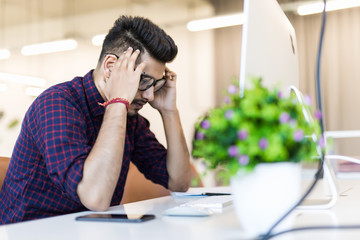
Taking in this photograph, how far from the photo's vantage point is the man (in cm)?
108

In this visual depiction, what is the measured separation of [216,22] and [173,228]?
422 centimetres

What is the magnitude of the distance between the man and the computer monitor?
1.47 ft

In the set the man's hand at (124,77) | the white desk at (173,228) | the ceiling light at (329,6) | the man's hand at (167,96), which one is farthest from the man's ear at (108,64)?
the ceiling light at (329,6)

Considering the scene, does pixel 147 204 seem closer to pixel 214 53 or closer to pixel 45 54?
pixel 45 54

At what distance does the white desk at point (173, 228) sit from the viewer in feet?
2.34

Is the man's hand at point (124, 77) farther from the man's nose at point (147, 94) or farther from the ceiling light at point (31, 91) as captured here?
the ceiling light at point (31, 91)

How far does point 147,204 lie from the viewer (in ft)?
4.03

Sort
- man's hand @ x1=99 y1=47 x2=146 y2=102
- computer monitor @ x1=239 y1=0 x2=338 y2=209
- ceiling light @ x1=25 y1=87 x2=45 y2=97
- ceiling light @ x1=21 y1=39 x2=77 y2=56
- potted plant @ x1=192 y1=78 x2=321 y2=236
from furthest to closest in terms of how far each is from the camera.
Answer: ceiling light @ x1=21 y1=39 x2=77 y2=56 < ceiling light @ x1=25 y1=87 x2=45 y2=97 < man's hand @ x1=99 y1=47 x2=146 y2=102 < computer monitor @ x1=239 y1=0 x2=338 y2=209 < potted plant @ x1=192 y1=78 x2=321 y2=236

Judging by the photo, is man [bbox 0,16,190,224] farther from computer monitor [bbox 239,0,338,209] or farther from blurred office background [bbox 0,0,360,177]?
blurred office background [bbox 0,0,360,177]

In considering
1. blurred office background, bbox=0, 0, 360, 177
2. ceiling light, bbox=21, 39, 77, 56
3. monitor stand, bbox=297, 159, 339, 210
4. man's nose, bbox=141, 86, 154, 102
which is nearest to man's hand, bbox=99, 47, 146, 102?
man's nose, bbox=141, 86, 154, 102

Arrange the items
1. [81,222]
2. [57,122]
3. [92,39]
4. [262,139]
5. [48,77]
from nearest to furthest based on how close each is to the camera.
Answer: [262,139], [81,222], [57,122], [48,77], [92,39]

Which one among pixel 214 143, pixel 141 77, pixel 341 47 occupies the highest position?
pixel 341 47

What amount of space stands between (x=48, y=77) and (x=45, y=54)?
233mm

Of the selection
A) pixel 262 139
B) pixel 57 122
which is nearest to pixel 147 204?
pixel 57 122
